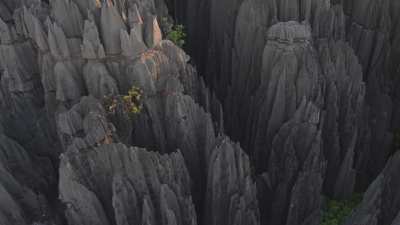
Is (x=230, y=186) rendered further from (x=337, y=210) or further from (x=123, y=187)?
(x=337, y=210)

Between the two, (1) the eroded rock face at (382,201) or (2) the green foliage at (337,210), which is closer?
(1) the eroded rock face at (382,201)

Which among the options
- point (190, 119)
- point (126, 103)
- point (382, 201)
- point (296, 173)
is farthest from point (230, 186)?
point (382, 201)

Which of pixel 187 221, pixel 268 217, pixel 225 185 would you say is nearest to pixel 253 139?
Result: pixel 268 217

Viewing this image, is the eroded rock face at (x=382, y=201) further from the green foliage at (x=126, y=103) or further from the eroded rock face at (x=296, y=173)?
the green foliage at (x=126, y=103)

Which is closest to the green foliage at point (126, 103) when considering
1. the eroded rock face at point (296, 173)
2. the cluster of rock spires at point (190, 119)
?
the cluster of rock spires at point (190, 119)

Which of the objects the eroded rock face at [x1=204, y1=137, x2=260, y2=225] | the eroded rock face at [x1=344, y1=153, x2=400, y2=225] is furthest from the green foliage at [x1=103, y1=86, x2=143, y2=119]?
the eroded rock face at [x1=344, y1=153, x2=400, y2=225]

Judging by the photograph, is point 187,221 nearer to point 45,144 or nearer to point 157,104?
point 157,104
